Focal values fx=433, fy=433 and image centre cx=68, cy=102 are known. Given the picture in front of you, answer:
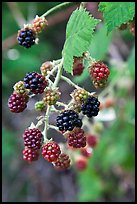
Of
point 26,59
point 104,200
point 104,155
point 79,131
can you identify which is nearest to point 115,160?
point 104,155

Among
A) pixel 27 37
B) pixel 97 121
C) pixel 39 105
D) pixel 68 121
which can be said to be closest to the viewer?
pixel 68 121

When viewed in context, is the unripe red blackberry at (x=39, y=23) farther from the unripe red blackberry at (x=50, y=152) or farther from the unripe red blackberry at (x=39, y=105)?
the unripe red blackberry at (x=50, y=152)

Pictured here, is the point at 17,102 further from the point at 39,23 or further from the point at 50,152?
the point at 39,23

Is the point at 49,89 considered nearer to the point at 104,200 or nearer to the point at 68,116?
the point at 68,116

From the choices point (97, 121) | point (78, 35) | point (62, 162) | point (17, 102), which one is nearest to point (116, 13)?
point (78, 35)

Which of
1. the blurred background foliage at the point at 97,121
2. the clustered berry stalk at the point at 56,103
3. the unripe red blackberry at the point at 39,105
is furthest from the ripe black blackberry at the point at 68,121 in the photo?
the blurred background foliage at the point at 97,121

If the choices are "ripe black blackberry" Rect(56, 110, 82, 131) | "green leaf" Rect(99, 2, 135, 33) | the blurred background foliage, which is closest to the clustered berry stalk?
"ripe black blackberry" Rect(56, 110, 82, 131)

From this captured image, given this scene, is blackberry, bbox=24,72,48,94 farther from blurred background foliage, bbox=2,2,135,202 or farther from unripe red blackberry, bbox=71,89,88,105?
blurred background foliage, bbox=2,2,135,202
